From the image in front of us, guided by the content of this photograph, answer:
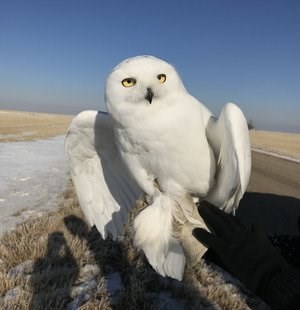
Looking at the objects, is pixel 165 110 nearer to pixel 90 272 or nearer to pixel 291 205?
pixel 90 272

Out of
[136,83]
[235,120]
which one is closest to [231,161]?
[235,120]

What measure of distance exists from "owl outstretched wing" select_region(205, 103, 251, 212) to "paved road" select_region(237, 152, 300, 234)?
363 cm

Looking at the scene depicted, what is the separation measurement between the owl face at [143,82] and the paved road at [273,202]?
14.0 feet

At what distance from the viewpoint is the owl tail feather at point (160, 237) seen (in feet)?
11.2

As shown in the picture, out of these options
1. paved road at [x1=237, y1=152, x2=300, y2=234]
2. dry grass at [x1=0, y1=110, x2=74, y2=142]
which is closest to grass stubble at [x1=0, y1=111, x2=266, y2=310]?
paved road at [x1=237, y1=152, x2=300, y2=234]

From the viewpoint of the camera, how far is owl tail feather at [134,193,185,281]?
11.2 feet

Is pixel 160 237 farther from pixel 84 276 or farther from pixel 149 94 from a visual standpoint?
pixel 149 94

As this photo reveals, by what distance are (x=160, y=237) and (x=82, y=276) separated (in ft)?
3.13

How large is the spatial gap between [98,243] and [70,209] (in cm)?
136

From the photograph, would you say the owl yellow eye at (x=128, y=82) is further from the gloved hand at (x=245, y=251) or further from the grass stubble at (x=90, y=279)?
the grass stubble at (x=90, y=279)

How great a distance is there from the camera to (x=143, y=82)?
3.01 metres

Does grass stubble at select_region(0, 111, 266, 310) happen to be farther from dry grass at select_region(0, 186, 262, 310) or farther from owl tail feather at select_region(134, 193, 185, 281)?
owl tail feather at select_region(134, 193, 185, 281)

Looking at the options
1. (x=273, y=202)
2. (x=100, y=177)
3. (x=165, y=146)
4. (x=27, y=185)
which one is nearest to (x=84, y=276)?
(x=100, y=177)

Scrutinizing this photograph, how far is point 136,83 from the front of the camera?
120 inches
